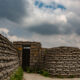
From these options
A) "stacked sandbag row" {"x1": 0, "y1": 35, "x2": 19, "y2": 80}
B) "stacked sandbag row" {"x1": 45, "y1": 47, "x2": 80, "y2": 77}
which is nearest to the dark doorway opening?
"stacked sandbag row" {"x1": 45, "y1": 47, "x2": 80, "y2": 77}

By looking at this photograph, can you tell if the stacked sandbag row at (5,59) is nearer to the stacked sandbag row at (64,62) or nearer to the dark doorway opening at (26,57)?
the stacked sandbag row at (64,62)

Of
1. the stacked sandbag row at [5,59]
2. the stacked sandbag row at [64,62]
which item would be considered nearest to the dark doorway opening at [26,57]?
the stacked sandbag row at [64,62]

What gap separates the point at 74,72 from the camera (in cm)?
1112

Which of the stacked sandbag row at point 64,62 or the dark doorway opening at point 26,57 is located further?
the dark doorway opening at point 26,57

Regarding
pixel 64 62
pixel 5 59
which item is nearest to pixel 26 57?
pixel 64 62

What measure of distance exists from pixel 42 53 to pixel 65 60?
3.20 m

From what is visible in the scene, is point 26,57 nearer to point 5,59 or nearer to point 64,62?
point 64,62

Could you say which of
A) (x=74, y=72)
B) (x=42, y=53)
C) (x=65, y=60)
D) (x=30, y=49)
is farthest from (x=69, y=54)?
(x=30, y=49)

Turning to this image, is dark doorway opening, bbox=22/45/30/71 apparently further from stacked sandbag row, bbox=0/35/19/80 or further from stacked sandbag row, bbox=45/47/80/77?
stacked sandbag row, bbox=0/35/19/80

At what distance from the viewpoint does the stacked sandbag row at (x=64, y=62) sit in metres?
11.1

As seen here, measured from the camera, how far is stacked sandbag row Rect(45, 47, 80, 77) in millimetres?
11086

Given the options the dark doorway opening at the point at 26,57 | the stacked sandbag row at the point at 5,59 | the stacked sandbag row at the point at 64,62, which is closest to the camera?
the stacked sandbag row at the point at 5,59

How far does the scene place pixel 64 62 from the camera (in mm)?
11297

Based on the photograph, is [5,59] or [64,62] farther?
[64,62]
